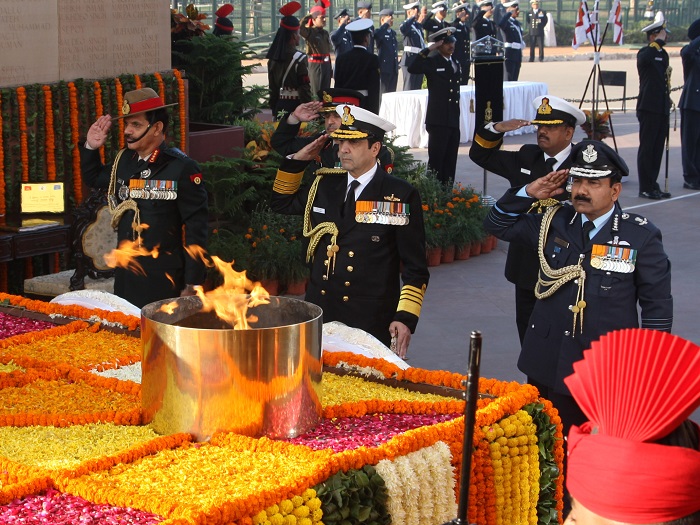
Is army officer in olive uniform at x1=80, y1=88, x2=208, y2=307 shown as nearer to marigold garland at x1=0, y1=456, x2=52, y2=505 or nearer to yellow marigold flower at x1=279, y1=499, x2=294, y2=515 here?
marigold garland at x1=0, y1=456, x2=52, y2=505

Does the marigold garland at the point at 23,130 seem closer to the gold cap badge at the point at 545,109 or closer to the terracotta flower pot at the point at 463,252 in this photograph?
the gold cap badge at the point at 545,109

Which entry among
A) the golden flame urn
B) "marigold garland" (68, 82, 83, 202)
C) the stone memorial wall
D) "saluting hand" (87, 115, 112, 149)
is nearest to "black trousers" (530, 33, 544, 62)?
the stone memorial wall

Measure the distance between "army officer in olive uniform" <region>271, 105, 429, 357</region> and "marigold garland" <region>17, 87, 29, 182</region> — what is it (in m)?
3.34

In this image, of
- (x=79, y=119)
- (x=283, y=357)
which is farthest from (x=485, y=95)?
(x=283, y=357)

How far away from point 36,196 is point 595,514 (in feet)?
21.6

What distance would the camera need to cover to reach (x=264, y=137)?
996 cm

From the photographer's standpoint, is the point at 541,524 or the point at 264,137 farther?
the point at 264,137

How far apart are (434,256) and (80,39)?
3640 millimetres

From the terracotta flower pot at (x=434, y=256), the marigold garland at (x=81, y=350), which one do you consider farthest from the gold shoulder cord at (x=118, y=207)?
the terracotta flower pot at (x=434, y=256)

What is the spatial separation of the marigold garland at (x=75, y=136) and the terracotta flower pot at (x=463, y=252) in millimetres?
3639

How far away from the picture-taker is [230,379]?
9.79 ft

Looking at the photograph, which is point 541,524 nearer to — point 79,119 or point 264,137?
point 79,119

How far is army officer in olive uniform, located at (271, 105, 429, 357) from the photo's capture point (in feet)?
15.9

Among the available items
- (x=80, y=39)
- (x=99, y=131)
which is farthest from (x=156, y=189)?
(x=80, y=39)
